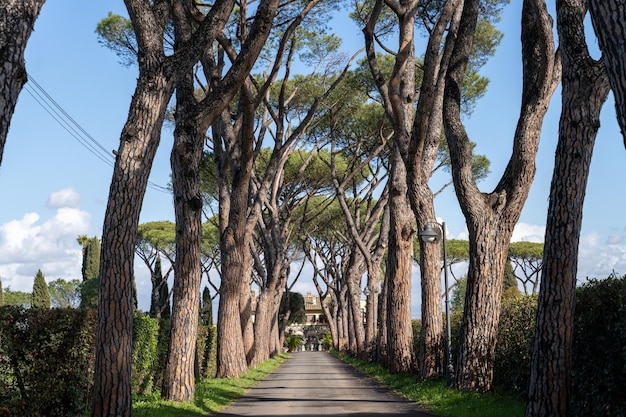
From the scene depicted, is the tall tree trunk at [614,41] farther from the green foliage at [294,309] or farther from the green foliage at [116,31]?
the green foliage at [294,309]

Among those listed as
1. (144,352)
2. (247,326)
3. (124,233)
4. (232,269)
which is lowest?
(144,352)

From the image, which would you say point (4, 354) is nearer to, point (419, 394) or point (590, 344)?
point (590, 344)

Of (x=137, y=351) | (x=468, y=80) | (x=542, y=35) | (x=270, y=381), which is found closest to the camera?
(x=542, y=35)

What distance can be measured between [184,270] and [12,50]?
7.89 m

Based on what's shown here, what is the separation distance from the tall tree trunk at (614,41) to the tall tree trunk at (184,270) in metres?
8.84

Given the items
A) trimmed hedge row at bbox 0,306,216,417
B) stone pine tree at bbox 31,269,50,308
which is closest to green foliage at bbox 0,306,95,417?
trimmed hedge row at bbox 0,306,216,417

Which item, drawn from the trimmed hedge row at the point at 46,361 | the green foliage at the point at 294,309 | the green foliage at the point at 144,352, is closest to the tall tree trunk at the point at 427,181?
the green foliage at the point at 144,352

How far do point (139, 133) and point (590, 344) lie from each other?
237 inches

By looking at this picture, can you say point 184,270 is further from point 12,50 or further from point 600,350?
point 12,50

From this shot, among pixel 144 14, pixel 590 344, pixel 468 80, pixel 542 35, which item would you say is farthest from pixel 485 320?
pixel 468 80

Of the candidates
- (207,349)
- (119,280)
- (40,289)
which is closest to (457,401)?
(119,280)

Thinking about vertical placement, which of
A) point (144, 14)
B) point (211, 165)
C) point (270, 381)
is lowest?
point (270, 381)

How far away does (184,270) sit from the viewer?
13.1 m

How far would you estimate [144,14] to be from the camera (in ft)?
32.5
